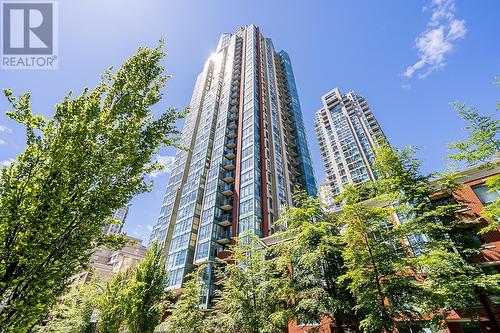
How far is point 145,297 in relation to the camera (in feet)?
60.7

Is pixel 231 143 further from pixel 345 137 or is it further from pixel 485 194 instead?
pixel 345 137

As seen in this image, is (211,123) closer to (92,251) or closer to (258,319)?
(258,319)

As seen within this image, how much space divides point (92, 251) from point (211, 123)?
54.8m

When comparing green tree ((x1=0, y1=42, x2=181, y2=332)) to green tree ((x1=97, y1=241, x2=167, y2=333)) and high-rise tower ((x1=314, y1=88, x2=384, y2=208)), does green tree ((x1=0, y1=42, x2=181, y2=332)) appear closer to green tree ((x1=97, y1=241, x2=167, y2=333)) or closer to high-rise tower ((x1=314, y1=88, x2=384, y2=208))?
green tree ((x1=97, y1=241, x2=167, y2=333))

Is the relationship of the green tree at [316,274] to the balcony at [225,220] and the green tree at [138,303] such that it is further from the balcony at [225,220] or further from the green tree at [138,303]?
the balcony at [225,220]

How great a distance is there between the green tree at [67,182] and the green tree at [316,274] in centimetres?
968

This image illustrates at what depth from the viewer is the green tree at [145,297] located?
17694mm

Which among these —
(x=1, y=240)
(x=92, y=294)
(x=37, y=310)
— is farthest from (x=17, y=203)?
(x=92, y=294)

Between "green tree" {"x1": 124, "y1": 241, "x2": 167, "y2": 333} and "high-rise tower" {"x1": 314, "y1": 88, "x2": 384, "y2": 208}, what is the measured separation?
61.6 meters

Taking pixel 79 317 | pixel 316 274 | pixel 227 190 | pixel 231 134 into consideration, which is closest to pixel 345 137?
pixel 231 134

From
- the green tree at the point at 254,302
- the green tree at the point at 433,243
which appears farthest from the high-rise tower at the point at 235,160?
the green tree at the point at 433,243

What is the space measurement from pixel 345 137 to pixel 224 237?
62.9m

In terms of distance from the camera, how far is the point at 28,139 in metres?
6.29

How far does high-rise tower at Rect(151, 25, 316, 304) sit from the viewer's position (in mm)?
40344
